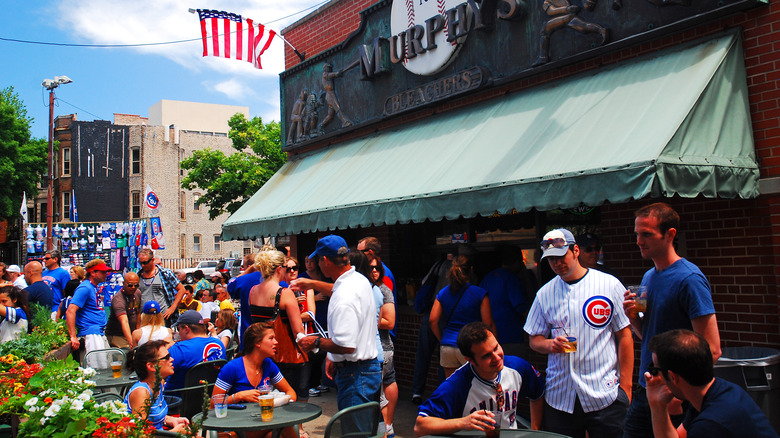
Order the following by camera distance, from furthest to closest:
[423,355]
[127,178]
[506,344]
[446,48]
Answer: [127,178], [446,48], [423,355], [506,344]

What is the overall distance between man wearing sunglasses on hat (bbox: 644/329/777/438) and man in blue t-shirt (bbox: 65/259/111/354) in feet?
24.1

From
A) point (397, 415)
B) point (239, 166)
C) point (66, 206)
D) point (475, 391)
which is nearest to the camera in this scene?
point (475, 391)

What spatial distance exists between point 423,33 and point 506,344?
4.26 metres

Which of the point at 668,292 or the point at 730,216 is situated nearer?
the point at 668,292

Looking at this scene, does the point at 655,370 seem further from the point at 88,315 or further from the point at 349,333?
the point at 88,315

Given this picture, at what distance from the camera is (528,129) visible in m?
6.07

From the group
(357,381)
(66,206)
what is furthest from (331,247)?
(66,206)

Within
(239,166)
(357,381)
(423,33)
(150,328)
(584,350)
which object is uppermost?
(239,166)

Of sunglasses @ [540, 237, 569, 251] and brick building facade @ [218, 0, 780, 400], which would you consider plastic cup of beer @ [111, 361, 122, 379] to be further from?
sunglasses @ [540, 237, 569, 251]

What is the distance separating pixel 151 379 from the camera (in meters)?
4.62

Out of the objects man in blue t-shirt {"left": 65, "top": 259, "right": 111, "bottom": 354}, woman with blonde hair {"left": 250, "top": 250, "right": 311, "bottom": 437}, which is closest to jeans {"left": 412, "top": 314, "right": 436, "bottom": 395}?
woman with blonde hair {"left": 250, "top": 250, "right": 311, "bottom": 437}

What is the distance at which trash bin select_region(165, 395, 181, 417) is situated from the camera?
5008 mm

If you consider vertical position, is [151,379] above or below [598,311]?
below

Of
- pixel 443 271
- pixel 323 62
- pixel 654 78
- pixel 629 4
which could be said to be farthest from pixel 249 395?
pixel 323 62
